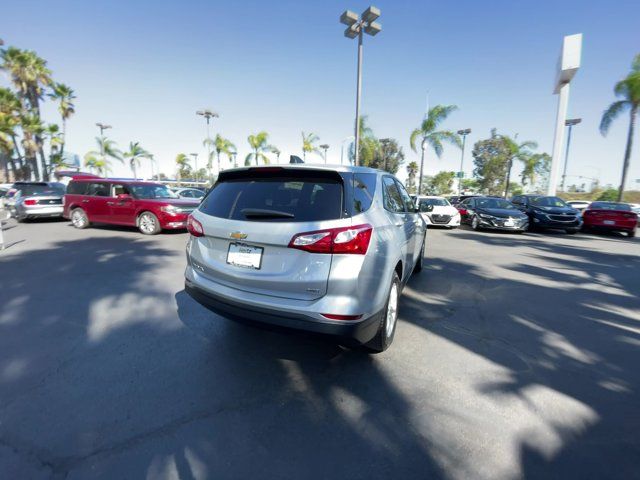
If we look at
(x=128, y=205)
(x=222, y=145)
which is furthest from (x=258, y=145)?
(x=128, y=205)

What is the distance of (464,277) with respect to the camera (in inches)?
240

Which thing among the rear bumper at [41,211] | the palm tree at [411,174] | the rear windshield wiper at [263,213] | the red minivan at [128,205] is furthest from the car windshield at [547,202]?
the palm tree at [411,174]

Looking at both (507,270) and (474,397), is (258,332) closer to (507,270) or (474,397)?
(474,397)

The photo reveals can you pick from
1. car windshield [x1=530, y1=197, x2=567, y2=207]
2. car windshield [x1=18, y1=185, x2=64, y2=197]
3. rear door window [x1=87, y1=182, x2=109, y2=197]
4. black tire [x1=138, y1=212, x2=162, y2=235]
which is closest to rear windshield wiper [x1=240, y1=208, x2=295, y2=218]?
black tire [x1=138, y1=212, x2=162, y2=235]

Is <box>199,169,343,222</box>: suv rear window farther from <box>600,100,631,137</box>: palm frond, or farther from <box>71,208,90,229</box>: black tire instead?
<box>600,100,631,137</box>: palm frond

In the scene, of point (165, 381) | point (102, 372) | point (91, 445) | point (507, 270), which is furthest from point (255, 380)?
point (507, 270)

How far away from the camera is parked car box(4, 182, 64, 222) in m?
12.9

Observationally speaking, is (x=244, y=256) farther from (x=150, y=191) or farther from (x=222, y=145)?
(x=222, y=145)

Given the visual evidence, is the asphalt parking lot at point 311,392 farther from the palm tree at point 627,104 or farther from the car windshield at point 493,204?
the palm tree at point 627,104

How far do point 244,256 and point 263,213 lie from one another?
41 cm

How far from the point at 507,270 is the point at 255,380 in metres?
6.15

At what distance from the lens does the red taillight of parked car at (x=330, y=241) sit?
2381 millimetres

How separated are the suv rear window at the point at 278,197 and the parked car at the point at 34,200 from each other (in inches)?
569

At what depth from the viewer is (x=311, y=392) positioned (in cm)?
259
